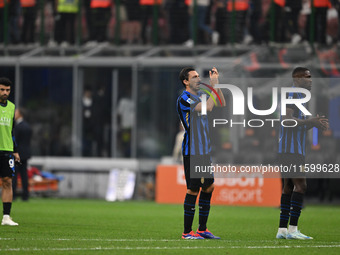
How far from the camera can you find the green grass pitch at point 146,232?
32.7 feet

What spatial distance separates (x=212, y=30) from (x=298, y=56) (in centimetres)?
381

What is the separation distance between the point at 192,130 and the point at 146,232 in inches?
92.1

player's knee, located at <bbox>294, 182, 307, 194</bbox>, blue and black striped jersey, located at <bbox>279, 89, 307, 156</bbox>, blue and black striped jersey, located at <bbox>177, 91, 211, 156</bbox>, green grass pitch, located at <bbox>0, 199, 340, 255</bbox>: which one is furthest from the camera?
player's knee, located at <bbox>294, 182, 307, 194</bbox>

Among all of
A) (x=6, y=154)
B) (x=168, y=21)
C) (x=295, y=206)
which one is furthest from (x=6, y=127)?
(x=168, y=21)

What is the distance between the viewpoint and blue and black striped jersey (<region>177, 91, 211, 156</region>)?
11008 mm

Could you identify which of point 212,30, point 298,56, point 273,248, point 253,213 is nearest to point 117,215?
point 253,213

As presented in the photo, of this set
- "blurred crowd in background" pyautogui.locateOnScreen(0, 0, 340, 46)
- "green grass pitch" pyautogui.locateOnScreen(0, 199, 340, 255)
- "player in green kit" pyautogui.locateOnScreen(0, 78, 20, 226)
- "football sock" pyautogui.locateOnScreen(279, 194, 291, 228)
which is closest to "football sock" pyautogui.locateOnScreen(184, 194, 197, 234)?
"green grass pitch" pyautogui.locateOnScreen(0, 199, 340, 255)

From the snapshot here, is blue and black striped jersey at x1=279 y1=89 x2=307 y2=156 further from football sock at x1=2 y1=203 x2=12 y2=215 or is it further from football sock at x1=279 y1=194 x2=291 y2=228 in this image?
football sock at x1=2 y1=203 x2=12 y2=215

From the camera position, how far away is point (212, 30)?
1097 inches

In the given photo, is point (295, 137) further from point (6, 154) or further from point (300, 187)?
point (6, 154)

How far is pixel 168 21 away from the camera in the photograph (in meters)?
28.3

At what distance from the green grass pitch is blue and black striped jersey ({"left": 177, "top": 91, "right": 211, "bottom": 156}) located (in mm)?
1180

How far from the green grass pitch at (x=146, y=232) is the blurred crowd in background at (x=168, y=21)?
869cm

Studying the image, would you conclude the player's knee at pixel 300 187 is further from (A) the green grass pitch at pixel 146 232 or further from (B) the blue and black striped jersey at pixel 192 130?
(B) the blue and black striped jersey at pixel 192 130
